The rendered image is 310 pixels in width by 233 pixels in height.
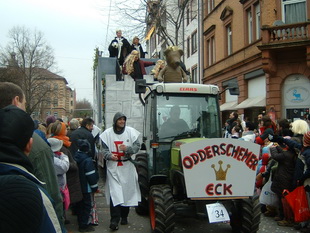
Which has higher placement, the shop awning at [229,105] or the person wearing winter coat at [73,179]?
the shop awning at [229,105]

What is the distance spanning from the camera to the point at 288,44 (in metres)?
15.0

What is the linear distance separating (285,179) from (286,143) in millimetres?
622

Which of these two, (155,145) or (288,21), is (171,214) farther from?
(288,21)

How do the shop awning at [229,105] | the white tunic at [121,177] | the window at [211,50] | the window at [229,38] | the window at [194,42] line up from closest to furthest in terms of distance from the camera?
1. the white tunic at [121,177]
2. the shop awning at [229,105]
3. the window at [229,38]
4. the window at [211,50]
5. the window at [194,42]

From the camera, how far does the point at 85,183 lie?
5.91 m

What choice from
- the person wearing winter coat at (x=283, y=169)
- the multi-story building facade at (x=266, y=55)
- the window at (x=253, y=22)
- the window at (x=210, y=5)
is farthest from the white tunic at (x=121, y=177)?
the window at (x=210, y=5)

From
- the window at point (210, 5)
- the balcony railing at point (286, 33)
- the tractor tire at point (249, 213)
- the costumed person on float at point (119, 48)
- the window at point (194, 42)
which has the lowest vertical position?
the tractor tire at point (249, 213)

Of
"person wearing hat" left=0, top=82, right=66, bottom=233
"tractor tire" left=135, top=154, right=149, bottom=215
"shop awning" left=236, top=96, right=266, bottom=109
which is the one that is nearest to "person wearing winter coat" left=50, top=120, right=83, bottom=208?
"tractor tire" left=135, top=154, right=149, bottom=215

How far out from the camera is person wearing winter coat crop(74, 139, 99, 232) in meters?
5.90

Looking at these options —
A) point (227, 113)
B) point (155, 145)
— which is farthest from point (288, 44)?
point (155, 145)

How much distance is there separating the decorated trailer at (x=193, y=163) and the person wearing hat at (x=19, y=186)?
10.4ft

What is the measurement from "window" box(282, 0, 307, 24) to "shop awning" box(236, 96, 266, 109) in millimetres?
3851

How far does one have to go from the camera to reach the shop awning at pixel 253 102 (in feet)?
56.6

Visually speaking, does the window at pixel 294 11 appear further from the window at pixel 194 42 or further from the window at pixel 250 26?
the window at pixel 194 42
